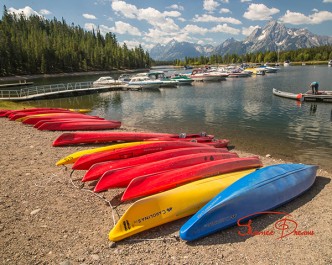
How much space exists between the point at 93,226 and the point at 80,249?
31.8 inches

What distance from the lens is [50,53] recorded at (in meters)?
108

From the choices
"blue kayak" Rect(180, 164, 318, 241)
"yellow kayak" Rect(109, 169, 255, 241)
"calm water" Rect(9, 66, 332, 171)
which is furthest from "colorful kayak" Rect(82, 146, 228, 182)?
"calm water" Rect(9, 66, 332, 171)

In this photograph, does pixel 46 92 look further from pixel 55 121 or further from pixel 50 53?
pixel 50 53

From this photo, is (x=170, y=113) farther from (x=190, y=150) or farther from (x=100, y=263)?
(x=100, y=263)

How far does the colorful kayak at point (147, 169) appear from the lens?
7.57m

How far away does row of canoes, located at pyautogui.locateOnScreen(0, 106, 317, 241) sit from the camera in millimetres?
5984

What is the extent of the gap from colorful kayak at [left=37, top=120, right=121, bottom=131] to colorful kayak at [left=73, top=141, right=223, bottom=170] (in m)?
7.81

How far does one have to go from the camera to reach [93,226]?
241 inches

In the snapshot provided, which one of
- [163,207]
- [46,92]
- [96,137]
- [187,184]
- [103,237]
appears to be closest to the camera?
[103,237]

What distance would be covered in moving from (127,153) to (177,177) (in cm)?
292

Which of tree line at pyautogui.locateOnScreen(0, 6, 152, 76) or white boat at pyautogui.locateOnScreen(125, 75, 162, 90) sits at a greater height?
tree line at pyautogui.locateOnScreen(0, 6, 152, 76)

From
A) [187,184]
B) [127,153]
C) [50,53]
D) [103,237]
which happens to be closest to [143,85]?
[127,153]

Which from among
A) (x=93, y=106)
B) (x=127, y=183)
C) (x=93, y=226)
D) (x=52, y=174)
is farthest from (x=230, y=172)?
(x=93, y=106)

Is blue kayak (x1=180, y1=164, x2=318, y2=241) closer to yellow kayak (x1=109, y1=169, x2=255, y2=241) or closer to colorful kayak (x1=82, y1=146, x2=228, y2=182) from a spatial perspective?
yellow kayak (x1=109, y1=169, x2=255, y2=241)
